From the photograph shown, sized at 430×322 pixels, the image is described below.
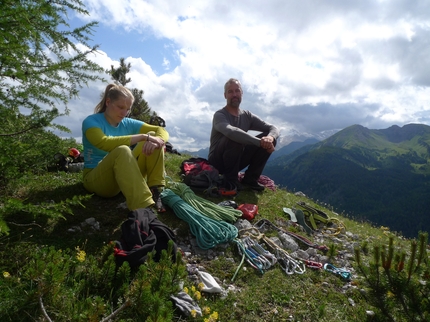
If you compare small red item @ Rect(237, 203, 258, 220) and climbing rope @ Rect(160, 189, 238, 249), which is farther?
small red item @ Rect(237, 203, 258, 220)

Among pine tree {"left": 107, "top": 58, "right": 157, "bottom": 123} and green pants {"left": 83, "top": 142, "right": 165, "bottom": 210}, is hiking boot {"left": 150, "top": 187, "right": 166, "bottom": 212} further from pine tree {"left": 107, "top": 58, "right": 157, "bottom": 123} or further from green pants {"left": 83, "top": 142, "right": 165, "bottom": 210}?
pine tree {"left": 107, "top": 58, "right": 157, "bottom": 123}

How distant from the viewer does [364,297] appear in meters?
3.77

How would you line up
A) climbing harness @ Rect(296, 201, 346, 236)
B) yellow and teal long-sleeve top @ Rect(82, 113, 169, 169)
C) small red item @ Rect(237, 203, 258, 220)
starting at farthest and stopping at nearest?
climbing harness @ Rect(296, 201, 346, 236) < small red item @ Rect(237, 203, 258, 220) < yellow and teal long-sleeve top @ Rect(82, 113, 169, 169)

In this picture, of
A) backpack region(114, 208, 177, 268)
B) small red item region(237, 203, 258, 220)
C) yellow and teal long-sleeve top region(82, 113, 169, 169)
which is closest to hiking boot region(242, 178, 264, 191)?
small red item region(237, 203, 258, 220)

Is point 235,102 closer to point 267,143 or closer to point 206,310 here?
point 267,143

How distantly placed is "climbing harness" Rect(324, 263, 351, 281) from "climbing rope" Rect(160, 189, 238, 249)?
1536 millimetres

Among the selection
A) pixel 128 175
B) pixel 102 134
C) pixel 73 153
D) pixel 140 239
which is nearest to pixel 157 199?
pixel 128 175

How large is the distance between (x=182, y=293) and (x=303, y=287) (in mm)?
1841

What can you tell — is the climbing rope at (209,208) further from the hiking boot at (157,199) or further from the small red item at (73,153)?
the small red item at (73,153)

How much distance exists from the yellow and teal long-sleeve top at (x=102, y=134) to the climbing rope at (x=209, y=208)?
1.15 meters

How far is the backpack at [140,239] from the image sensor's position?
3014mm

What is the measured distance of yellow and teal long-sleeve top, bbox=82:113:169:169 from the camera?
14.4ft

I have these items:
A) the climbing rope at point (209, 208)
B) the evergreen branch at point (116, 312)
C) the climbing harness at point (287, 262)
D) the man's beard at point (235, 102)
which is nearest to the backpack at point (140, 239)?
the evergreen branch at point (116, 312)

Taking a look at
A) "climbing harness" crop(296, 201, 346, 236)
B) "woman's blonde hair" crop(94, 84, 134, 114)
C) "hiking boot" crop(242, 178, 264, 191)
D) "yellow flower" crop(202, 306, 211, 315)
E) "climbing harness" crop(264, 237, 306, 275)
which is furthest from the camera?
"hiking boot" crop(242, 178, 264, 191)
